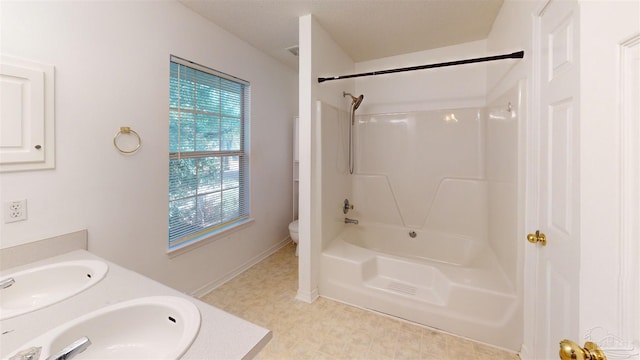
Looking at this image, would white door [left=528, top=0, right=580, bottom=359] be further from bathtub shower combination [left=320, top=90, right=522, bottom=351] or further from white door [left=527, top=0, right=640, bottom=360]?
white door [left=527, top=0, right=640, bottom=360]

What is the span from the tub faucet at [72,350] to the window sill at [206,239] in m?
1.42

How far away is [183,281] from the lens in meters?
2.14

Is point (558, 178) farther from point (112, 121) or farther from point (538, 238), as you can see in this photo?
point (112, 121)

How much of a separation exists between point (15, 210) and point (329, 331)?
193cm

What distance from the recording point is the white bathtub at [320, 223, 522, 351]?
168 centimetres

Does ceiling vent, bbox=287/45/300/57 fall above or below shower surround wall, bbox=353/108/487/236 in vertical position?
above

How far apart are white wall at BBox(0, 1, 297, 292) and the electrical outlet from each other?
0.03m

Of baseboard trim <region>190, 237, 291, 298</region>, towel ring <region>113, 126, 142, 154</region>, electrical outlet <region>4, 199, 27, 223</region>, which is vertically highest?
towel ring <region>113, 126, 142, 154</region>

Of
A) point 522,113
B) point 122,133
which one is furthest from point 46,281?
point 522,113

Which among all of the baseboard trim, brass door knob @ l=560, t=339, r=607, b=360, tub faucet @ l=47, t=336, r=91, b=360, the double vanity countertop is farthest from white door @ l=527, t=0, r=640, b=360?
the baseboard trim

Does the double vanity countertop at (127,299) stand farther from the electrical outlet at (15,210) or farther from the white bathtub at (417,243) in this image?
the white bathtub at (417,243)

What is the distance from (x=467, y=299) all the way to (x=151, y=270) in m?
2.31

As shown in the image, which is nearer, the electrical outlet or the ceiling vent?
the electrical outlet

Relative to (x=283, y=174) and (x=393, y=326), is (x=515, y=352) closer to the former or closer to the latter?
(x=393, y=326)
